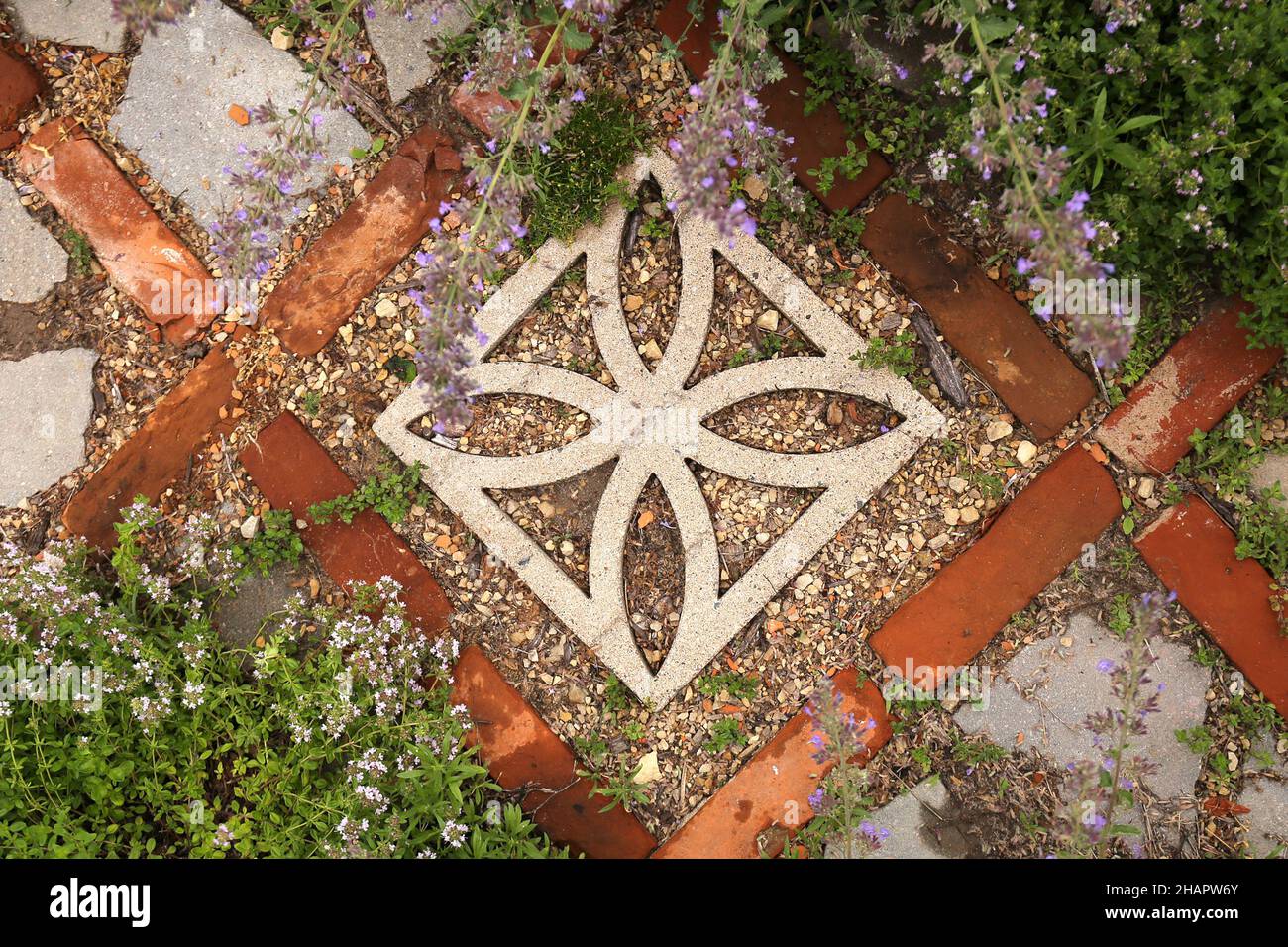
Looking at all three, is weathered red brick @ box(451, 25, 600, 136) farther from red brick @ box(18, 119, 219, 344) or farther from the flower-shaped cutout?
→ red brick @ box(18, 119, 219, 344)

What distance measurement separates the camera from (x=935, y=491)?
2857 mm

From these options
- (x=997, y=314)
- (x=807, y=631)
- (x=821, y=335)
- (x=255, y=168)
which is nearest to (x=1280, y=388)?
(x=997, y=314)

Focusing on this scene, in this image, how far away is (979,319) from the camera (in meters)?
2.83

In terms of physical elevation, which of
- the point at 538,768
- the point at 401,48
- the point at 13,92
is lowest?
the point at 538,768

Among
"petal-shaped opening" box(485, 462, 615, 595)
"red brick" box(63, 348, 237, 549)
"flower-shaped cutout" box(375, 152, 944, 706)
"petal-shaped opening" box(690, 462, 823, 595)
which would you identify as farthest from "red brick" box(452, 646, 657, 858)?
"red brick" box(63, 348, 237, 549)

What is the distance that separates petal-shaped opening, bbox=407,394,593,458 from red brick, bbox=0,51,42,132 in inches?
75.1

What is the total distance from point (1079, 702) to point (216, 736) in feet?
9.10

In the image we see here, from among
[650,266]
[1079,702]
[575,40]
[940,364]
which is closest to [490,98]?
[575,40]

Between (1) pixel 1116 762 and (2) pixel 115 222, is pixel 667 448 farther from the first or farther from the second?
(2) pixel 115 222

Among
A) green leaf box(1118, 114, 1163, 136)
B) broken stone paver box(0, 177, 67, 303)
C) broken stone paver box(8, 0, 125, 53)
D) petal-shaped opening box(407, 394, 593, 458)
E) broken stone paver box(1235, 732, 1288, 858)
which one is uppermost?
broken stone paver box(8, 0, 125, 53)

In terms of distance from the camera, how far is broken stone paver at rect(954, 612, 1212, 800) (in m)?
2.73

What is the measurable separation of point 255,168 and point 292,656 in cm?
157

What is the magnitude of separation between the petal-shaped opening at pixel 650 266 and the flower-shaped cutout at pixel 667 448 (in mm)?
48
